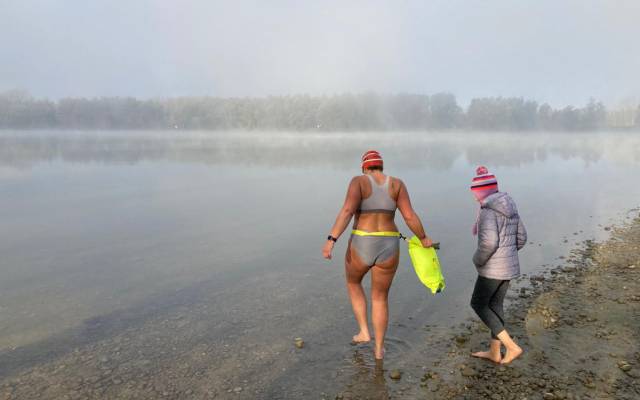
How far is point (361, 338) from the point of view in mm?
5781

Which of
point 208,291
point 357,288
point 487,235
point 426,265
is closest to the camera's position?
point 487,235

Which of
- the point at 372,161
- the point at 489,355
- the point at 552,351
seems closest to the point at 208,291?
the point at 372,161

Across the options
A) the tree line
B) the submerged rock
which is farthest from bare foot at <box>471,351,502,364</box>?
the tree line

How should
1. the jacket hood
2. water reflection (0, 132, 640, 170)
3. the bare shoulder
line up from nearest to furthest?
the jacket hood, the bare shoulder, water reflection (0, 132, 640, 170)

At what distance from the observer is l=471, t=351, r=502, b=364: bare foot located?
5184 millimetres

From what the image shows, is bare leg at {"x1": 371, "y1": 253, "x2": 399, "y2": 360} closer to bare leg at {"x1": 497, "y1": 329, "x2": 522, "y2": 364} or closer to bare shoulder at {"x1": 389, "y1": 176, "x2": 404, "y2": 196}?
bare shoulder at {"x1": 389, "y1": 176, "x2": 404, "y2": 196}

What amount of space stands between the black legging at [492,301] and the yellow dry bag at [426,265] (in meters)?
0.48

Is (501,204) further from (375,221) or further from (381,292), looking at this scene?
(381,292)

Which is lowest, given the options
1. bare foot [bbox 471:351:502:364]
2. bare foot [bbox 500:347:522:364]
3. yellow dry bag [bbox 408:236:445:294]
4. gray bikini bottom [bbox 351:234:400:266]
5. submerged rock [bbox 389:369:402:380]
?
submerged rock [bbox 389:369:402:380]

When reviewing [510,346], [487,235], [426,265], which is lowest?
[510,346]

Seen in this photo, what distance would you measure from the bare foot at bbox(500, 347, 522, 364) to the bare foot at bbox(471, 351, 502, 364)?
5cm

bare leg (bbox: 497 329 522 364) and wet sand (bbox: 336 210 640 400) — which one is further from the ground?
bare leg (bbox: 497 329 522 364)

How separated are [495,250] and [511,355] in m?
1.23

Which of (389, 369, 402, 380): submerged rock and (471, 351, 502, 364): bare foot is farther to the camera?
(471, 351, 502, 364): bare foot
